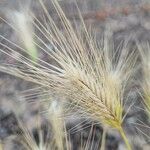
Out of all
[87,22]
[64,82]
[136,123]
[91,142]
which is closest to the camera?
[64,82]

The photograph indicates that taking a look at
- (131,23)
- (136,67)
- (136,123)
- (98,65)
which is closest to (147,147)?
(136,123)

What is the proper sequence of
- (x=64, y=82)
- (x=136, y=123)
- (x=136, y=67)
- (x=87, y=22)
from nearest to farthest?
(x=64, y=82) < (x=136, y=123) < (x=136, y=67) < (x=87, y=22)

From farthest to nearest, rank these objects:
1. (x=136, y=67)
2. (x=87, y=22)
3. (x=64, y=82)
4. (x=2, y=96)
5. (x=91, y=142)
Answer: (x=87, y=22) → (x=2, y=96) → (x=136, y=67) → (x=91, y=142) → (x=64, y=82)

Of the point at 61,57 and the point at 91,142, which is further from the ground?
the point at 61,57

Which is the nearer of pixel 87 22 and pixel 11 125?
pixel 11 125

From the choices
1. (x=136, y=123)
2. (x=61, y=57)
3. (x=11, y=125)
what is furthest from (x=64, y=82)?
(x=11, y=125)

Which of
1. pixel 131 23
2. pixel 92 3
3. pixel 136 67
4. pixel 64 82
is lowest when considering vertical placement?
pixel 64 82

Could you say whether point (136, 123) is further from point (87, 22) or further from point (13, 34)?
point (13, 34)

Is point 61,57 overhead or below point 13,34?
below

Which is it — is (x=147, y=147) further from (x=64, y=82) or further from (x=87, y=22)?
(x=87, y=22)
